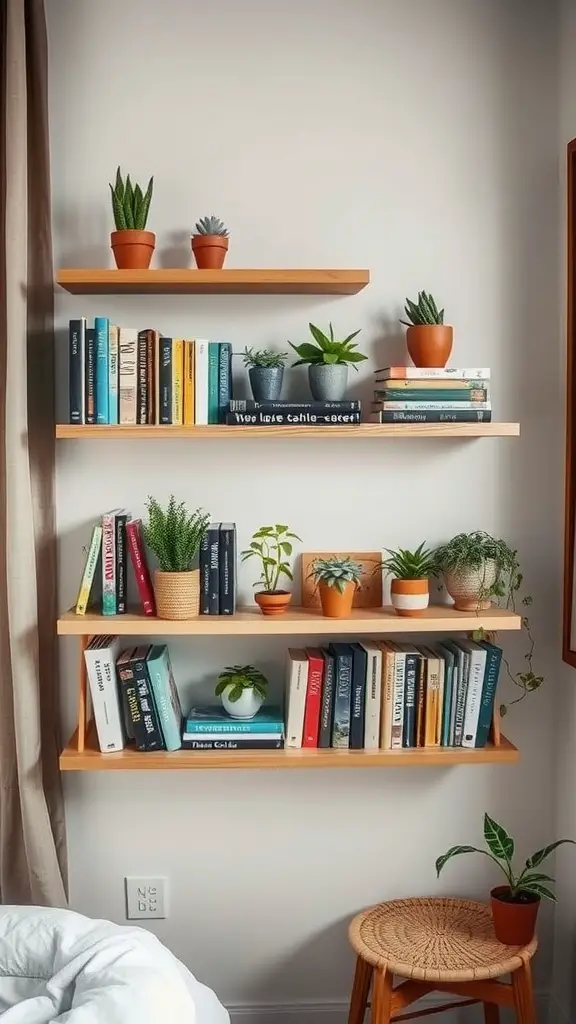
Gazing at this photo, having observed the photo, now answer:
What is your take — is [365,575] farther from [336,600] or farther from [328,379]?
[328,379]

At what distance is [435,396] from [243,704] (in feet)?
2.59

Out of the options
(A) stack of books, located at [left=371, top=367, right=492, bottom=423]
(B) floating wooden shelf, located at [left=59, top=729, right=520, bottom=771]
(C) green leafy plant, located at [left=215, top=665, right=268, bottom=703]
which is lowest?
(B) floating wooden shelf, located at [left=59, top=729, right=520, bottom=771]

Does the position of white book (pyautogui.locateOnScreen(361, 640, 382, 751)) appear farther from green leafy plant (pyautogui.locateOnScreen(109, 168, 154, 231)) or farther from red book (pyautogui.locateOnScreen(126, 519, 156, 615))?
green leafy plant (pyautogui.locateOnScreen(109, 168, 154, 231))

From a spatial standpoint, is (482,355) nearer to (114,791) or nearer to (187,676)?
(187,676)

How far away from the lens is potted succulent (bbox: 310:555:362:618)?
2.20 metres

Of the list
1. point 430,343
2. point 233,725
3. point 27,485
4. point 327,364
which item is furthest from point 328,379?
point 233,725

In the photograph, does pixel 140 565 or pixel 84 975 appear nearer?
pixel 84 975

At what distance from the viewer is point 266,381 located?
2.22 metres

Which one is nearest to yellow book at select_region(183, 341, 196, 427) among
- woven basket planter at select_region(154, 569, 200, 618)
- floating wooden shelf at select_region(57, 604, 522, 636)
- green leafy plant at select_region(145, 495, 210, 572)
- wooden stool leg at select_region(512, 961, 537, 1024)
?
green leafy plant at select_region(145, 495, 210, 572)

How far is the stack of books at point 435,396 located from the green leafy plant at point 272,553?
13.8 inches

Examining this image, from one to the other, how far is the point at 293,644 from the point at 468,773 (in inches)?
20.5

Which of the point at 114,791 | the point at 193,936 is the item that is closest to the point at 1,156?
A: the point at 114,791

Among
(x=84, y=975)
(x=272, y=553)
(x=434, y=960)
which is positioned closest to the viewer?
(x=84, y=975)

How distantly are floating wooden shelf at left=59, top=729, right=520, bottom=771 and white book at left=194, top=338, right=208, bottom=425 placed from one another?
2.35 ft
